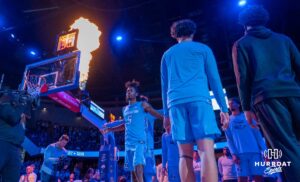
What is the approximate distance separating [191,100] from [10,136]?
8.44ft

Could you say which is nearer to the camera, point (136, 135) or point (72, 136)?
point (136, 135)

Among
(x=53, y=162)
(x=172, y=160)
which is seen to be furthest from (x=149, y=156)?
(x=53, y=162)

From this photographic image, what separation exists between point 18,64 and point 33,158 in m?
10.6

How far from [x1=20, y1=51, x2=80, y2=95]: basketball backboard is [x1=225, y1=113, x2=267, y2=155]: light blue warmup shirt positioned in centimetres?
625

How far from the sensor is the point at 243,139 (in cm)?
507

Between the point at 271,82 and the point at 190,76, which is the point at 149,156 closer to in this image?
the point at 190,76

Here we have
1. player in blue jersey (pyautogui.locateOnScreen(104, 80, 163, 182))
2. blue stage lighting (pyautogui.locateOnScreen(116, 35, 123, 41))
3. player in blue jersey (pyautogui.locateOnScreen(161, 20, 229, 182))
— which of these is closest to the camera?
player in blue jersey (pyautogui.locateOnScreen(161, 20, 229, 182))

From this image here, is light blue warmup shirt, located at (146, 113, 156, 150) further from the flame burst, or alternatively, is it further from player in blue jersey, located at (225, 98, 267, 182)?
the flame burst

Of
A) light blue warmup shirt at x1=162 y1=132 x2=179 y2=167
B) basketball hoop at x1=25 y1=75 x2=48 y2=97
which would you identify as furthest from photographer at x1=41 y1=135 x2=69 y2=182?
light blue warmup shirt at x1=162 y1=132 x2=179 y2=167

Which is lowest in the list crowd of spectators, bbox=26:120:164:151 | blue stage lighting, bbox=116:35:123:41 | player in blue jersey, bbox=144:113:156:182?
player in blue jersey, bbox=144:113:156:182

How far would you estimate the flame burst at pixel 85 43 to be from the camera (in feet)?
36.4

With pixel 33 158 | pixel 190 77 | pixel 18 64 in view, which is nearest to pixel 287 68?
pixel 190 77

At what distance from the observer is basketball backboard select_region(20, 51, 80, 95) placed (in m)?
9.65

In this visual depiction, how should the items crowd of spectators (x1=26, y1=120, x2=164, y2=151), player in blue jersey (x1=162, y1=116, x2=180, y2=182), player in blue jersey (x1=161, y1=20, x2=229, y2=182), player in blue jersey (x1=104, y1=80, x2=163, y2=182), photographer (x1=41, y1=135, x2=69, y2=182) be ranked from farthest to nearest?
crowd of spectators (x1=26, y1=120, x2=164, y2=151) < photographer (x1=41, y1=135, x2=69, y2=182) < player in blue jersey (x1=162, y1=116, x2=180, y2=182) < player in blue jersey (x1=104, y1=80, x2=163, y2=182) < player in blue jersey (x1=161, y1=20, x2=229, y2=182)
